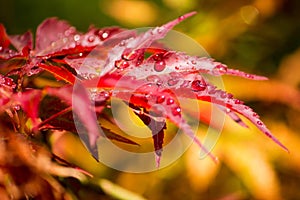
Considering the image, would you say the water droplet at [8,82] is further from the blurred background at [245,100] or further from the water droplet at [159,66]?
the blurred background at [245,100]

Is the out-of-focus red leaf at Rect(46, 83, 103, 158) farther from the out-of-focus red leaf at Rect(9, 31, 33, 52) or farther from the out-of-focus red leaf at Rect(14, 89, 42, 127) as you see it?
the out-of-focus red leaf at Rect(9, 31, 33, 52)

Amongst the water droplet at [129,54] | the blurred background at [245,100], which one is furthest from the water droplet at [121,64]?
the blurred background at [245,100]

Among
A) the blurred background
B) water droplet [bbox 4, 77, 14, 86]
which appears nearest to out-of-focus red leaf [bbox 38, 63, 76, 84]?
water droplet [bbox 4, 77, 14, 86]

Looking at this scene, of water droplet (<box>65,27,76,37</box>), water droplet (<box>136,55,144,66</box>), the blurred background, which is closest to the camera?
water droplet (<box>136,55,144,66</box>)

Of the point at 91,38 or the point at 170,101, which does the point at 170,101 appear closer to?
the point at 170,101

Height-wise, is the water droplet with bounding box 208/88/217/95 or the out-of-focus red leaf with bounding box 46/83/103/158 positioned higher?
the water droplet with bounding box 208/88/217/95

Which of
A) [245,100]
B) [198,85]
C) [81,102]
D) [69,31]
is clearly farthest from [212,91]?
[245,100]
